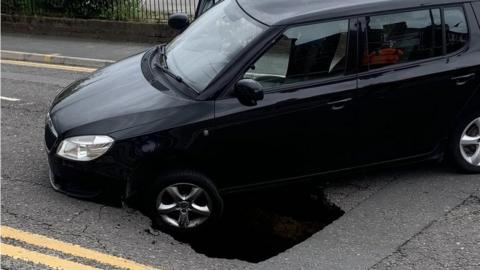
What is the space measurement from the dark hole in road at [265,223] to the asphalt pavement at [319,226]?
2cm

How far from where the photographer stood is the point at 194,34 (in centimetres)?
531

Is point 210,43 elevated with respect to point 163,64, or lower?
elevated

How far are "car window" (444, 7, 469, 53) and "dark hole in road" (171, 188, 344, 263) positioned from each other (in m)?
1.66

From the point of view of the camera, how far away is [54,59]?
1058 cm

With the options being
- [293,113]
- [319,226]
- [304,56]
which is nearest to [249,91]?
[293,113]

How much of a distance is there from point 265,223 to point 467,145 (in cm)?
196

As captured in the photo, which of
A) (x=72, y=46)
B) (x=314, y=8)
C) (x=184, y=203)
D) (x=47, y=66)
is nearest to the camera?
(x=184, y=203)

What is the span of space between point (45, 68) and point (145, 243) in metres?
6.57

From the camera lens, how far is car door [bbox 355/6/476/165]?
4793mm

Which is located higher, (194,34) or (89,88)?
(194,34)

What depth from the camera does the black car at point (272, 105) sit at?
440cm

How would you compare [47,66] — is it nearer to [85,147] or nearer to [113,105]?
[113,105]

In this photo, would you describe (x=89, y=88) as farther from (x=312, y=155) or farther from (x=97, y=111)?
(x=312, y=155)

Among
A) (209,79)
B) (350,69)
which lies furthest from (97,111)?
(350,69)
